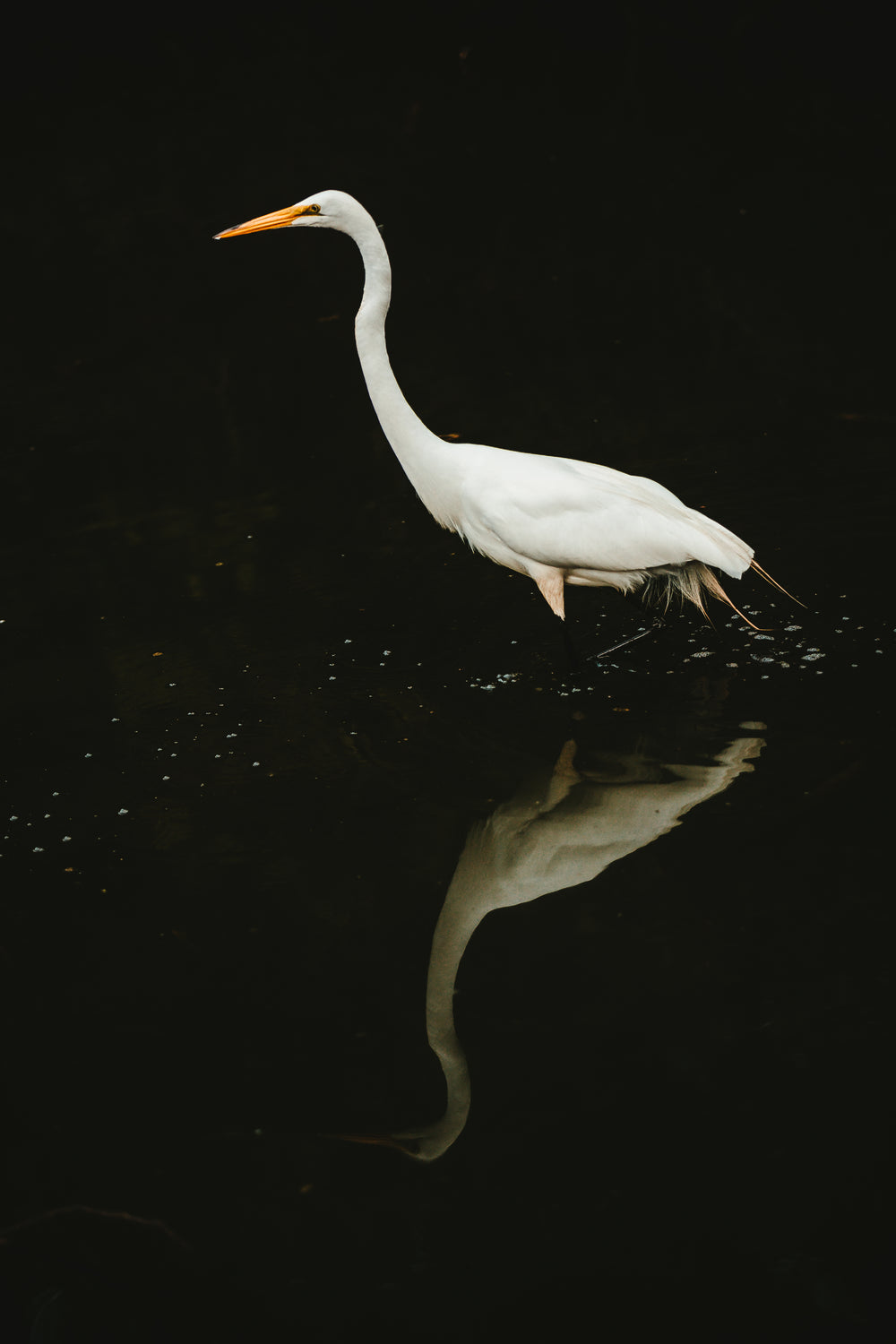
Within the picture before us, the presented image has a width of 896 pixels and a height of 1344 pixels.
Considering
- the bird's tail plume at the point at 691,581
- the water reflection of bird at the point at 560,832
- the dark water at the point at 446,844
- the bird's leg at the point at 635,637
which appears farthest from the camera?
the bird's leg at the point at 635,637

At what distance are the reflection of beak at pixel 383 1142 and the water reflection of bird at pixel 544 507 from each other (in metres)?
2.06

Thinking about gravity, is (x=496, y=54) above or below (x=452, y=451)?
above

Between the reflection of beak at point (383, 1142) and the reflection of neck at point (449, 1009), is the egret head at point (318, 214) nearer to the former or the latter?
the reflection of neck at point (449, 1009)

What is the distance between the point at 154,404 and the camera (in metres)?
8.80

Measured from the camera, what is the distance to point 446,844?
3.93m

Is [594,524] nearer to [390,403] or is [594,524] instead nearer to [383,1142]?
[390,403]

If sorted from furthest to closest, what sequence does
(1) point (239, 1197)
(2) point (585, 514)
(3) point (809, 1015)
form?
(2) point (585, 514) → (3) point (809, 1015) → (1) point (239, 1197)

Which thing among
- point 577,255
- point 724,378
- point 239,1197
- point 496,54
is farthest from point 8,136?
point 239,1197

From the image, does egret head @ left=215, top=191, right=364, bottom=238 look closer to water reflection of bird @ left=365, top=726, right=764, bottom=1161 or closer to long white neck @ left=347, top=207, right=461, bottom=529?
long white neck @ left=347, top=207, right=461, bottom=529

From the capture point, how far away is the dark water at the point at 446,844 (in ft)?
8.72

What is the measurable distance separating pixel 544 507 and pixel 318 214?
1271 millimetres

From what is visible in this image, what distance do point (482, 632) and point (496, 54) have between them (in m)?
14.0

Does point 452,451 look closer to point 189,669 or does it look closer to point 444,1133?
point 189,669

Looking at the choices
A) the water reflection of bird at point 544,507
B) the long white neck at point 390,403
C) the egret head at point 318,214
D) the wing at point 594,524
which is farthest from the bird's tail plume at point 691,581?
the egret head at point 318,214
